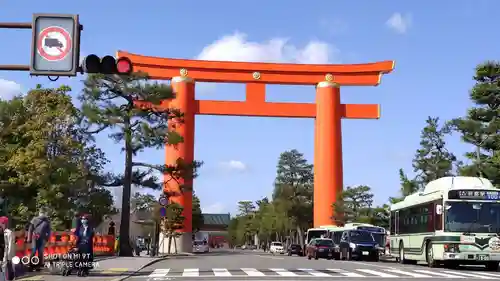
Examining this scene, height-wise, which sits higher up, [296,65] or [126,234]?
[296,65]

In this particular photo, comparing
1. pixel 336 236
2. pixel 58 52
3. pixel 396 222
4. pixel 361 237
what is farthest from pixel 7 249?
pixel 336 236

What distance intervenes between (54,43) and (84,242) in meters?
6.30

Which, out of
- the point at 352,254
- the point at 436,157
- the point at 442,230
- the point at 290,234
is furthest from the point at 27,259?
the point at 290,234

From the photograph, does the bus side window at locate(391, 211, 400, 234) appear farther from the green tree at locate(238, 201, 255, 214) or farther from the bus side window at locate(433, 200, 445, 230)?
the green tree at locate(238, 201, 255, 214)

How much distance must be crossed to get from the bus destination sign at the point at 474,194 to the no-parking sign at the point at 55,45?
14606 mm

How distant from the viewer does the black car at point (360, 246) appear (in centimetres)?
3706

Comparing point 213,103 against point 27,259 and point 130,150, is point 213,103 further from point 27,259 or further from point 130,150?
point 27,259

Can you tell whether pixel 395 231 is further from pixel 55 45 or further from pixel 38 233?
pixel 55 45

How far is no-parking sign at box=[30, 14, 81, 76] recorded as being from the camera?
12.0m

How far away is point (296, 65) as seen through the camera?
5041cm

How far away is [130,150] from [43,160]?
724 cm

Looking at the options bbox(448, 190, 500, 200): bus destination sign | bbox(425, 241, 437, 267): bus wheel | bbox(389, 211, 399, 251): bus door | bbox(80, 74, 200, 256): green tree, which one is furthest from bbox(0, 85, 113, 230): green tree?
bbox(448, 190, 500, 200): bus destination sign

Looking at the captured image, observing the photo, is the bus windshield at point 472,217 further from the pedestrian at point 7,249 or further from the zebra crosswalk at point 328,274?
the pedestrian at point 7,249

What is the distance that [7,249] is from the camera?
13.0 metres
